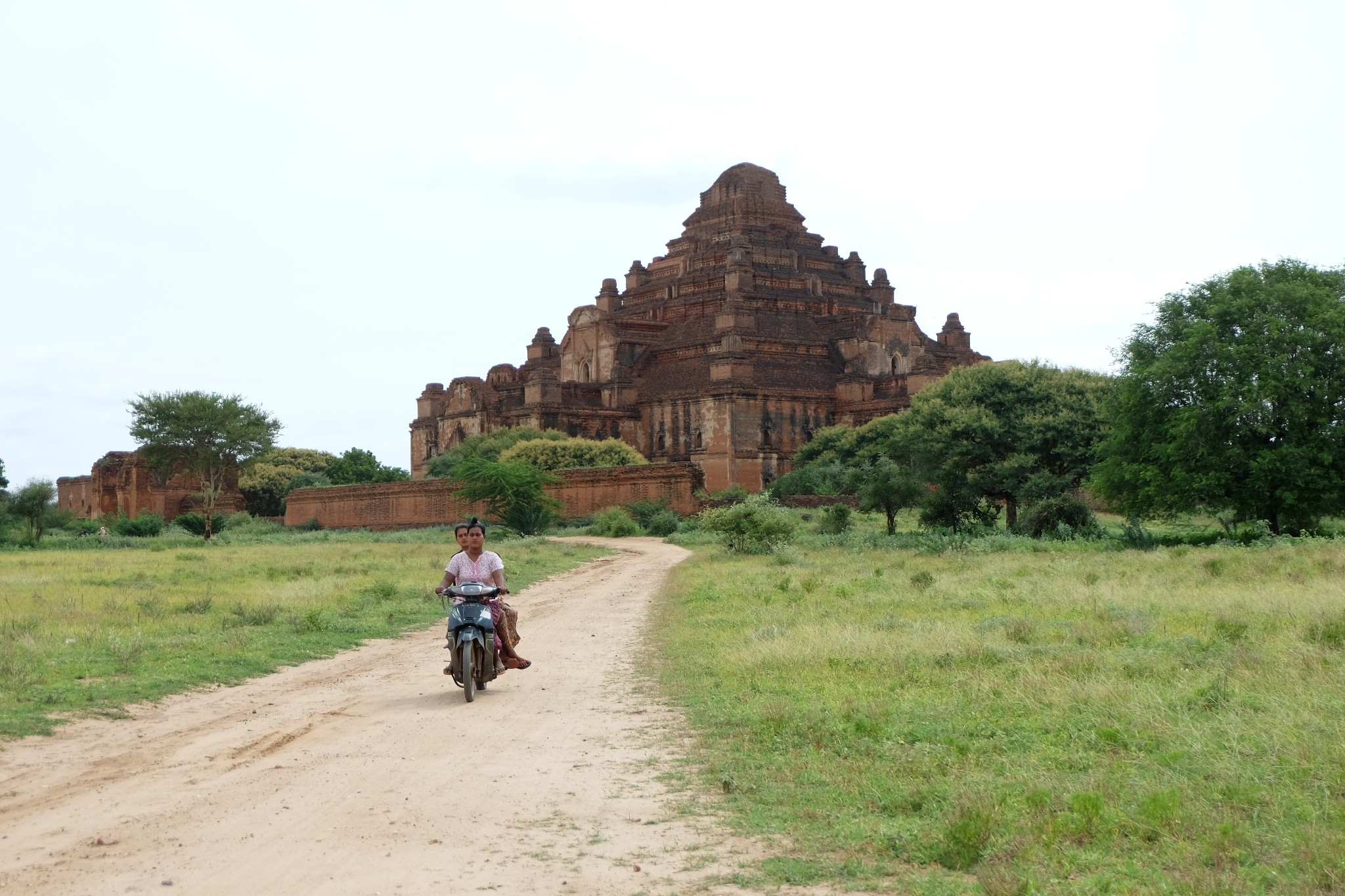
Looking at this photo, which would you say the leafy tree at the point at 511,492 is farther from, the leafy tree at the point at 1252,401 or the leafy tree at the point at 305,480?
the leafy tree at the point at 305,480

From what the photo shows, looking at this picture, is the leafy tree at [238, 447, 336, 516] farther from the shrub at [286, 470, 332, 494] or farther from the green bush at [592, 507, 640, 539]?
the green bush at [592, 507, 640, 539]

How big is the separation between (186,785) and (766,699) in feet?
14.1

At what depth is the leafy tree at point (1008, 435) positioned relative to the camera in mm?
34688

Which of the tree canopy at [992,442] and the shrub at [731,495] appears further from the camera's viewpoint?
the shrub at [731,495]

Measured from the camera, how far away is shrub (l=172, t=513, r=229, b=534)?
59791mm

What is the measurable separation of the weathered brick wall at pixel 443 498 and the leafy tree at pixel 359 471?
1016 centimetres

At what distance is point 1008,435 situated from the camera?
3512 centimetres

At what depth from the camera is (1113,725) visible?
8.39 metres

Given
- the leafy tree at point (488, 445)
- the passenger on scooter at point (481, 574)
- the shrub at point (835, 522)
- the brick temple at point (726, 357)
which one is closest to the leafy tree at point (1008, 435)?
the shrub at point (835, 522)

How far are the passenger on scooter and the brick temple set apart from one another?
1753 inches

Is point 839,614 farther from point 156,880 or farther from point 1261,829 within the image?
point 156,880

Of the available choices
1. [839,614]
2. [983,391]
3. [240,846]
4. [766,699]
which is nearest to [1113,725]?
[766,699]

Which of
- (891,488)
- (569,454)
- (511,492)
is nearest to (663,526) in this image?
(511,492)

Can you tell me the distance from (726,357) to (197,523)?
24.5 m
